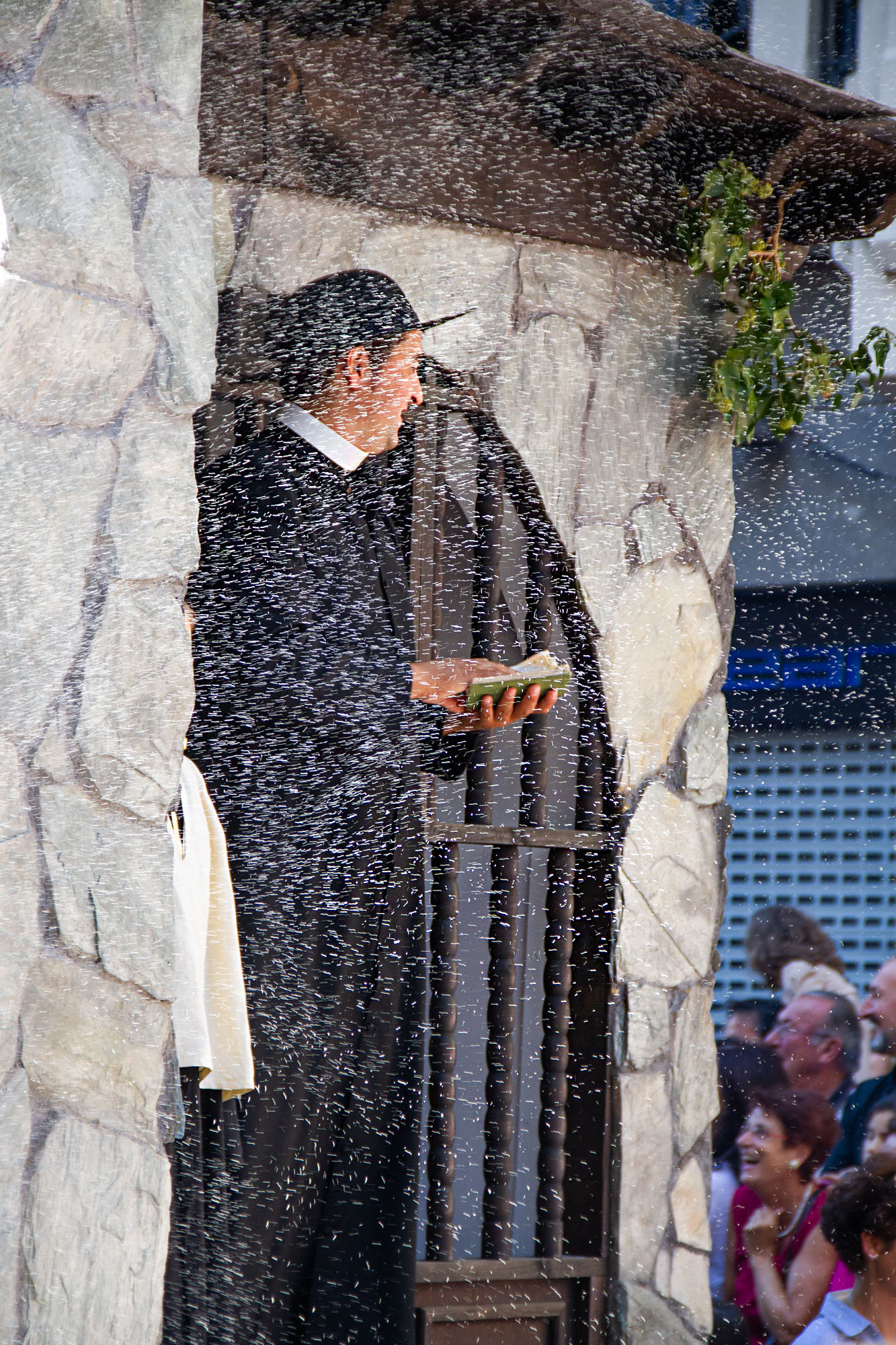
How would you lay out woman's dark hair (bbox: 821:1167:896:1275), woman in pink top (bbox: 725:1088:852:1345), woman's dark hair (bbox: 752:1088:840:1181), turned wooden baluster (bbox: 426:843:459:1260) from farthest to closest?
1. woman's dark hair (bbox: 752:1088:840:1181)
2. woman in pink top (bbox: 725:1088:852:1345)
3. woman's dark hair (bbox: 821:1167:896:1275)
4. turned wooden baluster (bbox: 426:843:459:1260)

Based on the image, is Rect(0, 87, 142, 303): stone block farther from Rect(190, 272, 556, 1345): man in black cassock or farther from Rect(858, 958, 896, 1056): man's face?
Rect(858, 958, 896, 1056): man's face

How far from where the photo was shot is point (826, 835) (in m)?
5.44

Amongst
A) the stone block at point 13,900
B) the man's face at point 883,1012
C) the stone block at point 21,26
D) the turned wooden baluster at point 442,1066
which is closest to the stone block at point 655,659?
the turned wooden baluster at point 442,1066

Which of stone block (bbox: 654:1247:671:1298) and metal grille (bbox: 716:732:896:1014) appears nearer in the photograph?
stone block (bbox: 654:1247:671:1298)

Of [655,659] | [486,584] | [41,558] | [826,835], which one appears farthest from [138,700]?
[826,835]

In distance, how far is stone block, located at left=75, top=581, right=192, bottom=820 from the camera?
1.82 metres

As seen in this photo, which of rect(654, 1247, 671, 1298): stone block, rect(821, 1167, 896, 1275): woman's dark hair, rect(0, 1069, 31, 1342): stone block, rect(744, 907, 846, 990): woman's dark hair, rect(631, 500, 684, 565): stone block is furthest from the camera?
rect(744, 907, 846, 990): woman's dark hair

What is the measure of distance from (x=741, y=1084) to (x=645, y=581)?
2445 mm

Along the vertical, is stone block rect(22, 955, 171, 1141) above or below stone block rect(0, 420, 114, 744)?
below

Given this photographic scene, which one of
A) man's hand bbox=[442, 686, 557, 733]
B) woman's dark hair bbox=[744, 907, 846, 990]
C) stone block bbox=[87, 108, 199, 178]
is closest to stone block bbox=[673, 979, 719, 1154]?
man's hand bbox=[442, 686, 557, 733]

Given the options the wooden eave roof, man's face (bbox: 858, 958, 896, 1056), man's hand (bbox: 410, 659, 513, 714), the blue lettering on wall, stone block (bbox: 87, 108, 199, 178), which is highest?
the wooden eave roof

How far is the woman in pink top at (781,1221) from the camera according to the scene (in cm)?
387

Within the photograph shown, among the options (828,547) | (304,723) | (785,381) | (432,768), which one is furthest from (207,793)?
(828,547)

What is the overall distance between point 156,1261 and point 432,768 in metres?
0.96
